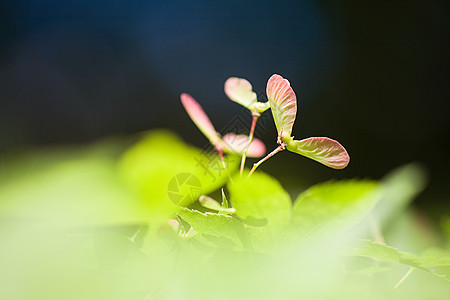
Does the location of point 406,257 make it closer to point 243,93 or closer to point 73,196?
point 243,93

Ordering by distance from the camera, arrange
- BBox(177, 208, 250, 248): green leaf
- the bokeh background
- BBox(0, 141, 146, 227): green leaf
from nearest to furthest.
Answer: BBox(177, 208, 250, 248): green leaf < BBox(0, 141, 146, 227): green leaf < the bokeh background

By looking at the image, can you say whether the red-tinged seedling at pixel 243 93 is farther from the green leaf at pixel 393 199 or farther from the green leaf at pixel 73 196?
the green leaf at pixel 393 199

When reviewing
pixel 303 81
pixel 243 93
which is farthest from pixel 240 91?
pixel 303 81

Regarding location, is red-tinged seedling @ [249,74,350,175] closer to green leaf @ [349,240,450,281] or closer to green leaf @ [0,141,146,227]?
green leaf @ [349,240,450,281]

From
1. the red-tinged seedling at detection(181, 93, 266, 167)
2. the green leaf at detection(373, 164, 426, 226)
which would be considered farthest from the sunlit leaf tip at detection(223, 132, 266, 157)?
the green leaf at detection(373, 164, 426, 226)

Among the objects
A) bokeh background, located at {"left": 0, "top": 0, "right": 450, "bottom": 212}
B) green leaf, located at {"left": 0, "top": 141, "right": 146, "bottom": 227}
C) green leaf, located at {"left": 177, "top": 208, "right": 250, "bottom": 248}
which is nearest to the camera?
green leaf, located at {"left": 177, "top": 208, "right": 250, "bottom": 248}

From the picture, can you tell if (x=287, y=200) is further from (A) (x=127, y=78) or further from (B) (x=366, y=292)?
(A) (x=127, y=78)

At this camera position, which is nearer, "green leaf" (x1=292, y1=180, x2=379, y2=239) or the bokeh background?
"green leaf" (x1=292, y1=180, x2=379, y2=239)

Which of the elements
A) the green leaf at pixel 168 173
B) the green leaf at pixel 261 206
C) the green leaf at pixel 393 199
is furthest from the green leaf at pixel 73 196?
the green leaf at pixel 393 199
